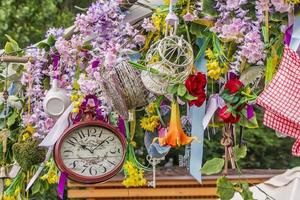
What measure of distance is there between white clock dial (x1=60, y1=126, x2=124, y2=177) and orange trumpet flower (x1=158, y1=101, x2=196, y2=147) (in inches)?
13.3

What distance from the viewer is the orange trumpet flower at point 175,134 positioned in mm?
2777

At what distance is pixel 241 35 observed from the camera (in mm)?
2660

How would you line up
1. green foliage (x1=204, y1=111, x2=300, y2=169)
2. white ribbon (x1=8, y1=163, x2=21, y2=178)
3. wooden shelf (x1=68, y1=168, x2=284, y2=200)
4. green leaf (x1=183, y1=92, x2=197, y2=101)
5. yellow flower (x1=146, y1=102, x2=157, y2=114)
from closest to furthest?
1. green leaf (x1=183, y1=92, x2=197, y2=101)
2. yellow flower (x1=146, y1=102, x2=157, y2=114)
3. white ribbon (x1=8, y1=163, x2=21, y2=178)
4. wooden shelf (x1=68, y1=168, x2=284, y2=200)
5. green foliage (x1=204, y1=111, x2=300, y2=169)

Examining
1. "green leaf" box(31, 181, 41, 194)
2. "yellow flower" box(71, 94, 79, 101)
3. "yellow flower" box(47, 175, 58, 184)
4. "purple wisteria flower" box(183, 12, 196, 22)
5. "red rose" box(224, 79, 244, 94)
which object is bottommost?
"green leaf" box(31, 181, 41, 194)

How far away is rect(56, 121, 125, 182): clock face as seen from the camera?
3.09 metres

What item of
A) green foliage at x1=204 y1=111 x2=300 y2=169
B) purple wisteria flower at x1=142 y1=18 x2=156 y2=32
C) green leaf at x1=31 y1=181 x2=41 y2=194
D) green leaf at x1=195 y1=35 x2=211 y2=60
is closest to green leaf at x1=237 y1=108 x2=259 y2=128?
green leaf at x1=195 y1=35 x2=211 y2=60

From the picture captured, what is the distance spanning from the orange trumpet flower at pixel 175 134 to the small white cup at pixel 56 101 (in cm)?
60

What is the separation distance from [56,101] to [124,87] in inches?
18.8

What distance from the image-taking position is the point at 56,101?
3.30 m

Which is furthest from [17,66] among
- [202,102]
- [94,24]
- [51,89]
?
[202,102]

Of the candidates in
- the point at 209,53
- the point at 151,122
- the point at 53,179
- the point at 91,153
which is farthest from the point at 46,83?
the point at 209,53

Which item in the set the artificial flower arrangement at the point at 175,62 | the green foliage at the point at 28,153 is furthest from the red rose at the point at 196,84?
the green foliage at the point at 28,153

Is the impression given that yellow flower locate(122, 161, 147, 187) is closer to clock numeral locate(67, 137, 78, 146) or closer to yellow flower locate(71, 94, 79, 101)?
clock numeral locate(67, 137, 78, 146)

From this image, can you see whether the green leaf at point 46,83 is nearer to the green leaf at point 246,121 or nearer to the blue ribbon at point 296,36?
the green leaf at point 246,121
